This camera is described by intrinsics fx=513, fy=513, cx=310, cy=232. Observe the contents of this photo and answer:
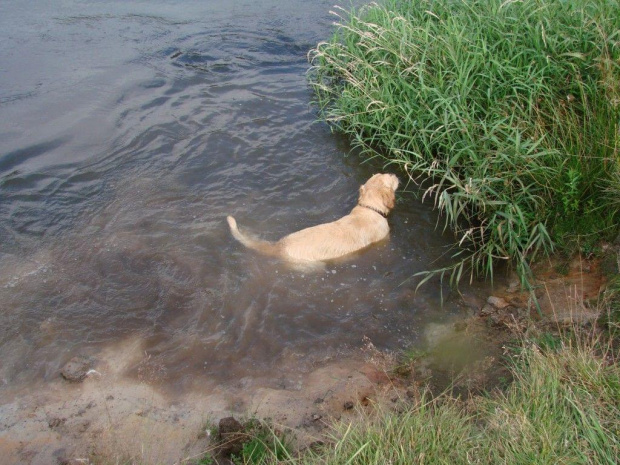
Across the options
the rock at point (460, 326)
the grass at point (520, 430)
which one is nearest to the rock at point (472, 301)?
the rock at point (460, 326)

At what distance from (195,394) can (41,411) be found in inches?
39.6

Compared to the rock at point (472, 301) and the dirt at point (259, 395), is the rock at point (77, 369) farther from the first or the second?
the rock at point (472, 301)

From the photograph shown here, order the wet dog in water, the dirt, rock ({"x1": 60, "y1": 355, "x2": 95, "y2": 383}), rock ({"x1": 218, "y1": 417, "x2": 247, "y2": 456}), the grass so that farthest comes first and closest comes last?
the wet dog in water
rock ({"x1": 60, "y1": 355, "x2": 95, "y2": 383})
the dirt
rock ({"x1": 218, "y1": 417, "x2": 247, "y2": 456})
the grass

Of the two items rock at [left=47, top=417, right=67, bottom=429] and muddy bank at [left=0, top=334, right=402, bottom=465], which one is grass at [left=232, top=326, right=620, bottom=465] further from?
rock at [left=47, top=417, right=67, bottom=429]

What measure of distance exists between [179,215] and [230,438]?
9.58 ft

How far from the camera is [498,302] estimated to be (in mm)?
4258

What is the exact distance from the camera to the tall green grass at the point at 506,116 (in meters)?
4.32

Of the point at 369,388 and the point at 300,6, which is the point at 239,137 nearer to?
the point at 369,388

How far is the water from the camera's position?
13.4 feet

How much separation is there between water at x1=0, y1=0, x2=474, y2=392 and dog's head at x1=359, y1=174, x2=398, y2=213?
0.25m

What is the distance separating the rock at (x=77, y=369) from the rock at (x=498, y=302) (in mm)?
3189

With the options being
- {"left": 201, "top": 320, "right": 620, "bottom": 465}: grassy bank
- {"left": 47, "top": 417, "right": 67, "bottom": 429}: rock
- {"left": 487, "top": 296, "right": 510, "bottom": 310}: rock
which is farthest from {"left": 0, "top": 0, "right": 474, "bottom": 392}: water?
{"left": 201, "top": 320, "right": 620, "bottom": 465}: grassy bank

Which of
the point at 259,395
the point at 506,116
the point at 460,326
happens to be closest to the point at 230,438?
the point at 259,395

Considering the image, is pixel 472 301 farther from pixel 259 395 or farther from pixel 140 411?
pixel 140 411
